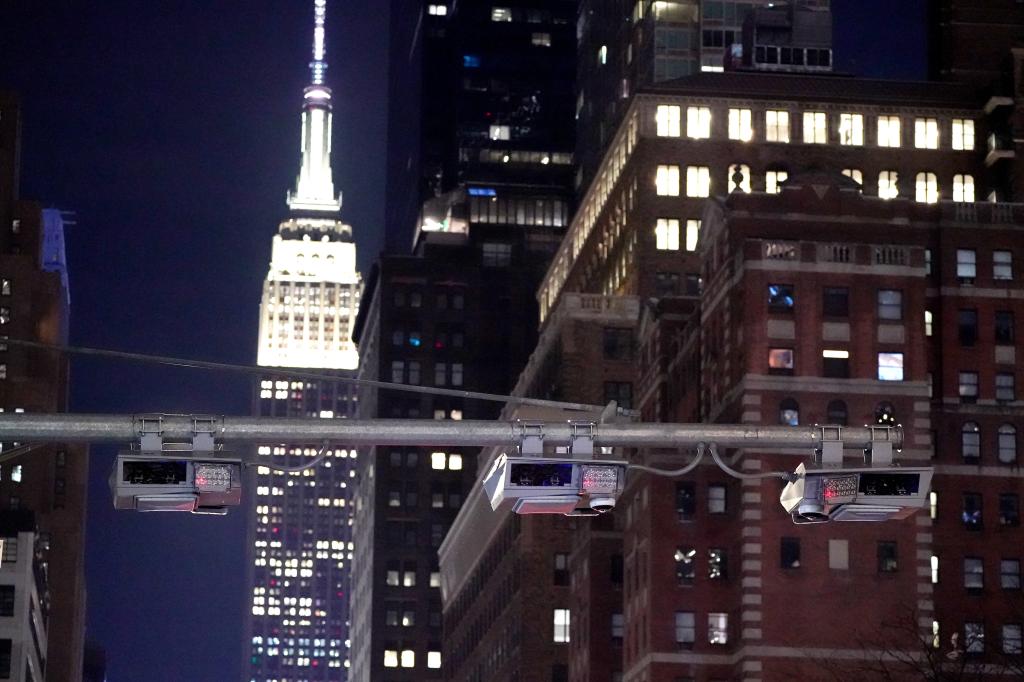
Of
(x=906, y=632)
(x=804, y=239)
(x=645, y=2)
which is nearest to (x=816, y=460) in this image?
(x=906, y=632)

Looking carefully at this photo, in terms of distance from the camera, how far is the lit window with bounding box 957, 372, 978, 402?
134625mm

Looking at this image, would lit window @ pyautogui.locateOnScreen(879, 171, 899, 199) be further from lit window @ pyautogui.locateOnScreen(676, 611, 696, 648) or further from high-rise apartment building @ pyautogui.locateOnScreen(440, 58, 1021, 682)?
lit window @ pyautogui.locateOnScreen(676, 611, 696, 648)

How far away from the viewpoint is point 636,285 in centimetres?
17100

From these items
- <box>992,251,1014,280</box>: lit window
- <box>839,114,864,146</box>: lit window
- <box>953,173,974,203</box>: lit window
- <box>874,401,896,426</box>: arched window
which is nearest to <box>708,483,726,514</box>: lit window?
<box>874,401,896,426</box>: arched window

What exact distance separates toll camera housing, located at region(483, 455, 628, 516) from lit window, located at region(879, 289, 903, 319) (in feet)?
302

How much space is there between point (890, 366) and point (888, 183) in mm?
45126

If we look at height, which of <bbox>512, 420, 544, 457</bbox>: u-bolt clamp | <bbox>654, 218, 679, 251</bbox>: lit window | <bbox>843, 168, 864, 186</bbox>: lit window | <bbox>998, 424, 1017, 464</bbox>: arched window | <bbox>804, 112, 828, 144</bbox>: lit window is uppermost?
<bbox>804, 112, 828, 144</bbox>: lit window

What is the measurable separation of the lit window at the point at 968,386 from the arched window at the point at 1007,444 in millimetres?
2601

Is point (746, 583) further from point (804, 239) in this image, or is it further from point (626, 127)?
point (626, 127)

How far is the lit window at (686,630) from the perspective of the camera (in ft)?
418

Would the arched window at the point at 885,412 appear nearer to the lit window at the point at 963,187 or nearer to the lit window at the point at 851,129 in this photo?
the lit window at the point at 963,187

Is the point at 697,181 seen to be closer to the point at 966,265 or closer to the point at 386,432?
the point at 966,265

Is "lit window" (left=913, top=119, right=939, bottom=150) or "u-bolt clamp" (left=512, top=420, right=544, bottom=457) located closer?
"u-bolt clamp" (left=512, top=420, right=544, bottom=457)

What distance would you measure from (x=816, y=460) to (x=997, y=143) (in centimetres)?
13396
